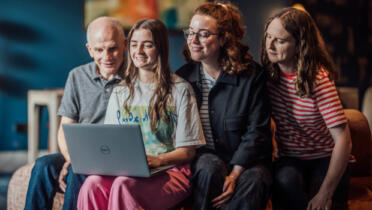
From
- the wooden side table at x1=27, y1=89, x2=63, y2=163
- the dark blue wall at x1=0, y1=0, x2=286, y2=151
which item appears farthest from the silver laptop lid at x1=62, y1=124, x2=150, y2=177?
the dark blue wall at x1=0, y1=0, x2=286, y2=151

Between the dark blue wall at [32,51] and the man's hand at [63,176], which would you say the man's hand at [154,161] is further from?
the dark blue wall at [32,51]

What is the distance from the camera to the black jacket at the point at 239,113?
1.72m

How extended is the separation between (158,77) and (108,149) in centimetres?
42

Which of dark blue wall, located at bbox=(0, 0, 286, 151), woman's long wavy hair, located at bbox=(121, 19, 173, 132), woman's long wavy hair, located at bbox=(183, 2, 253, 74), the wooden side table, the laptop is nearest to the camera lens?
the laptop

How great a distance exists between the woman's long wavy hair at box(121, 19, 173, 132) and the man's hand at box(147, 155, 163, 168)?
0.46 feet

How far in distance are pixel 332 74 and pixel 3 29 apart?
3.12 meters

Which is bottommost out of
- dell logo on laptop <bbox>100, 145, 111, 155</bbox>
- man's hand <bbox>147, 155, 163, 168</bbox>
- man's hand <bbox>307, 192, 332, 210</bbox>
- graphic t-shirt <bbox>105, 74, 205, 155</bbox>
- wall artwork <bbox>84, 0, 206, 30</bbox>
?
man's hand <bbox>307, 192, 332, 210</bbox>

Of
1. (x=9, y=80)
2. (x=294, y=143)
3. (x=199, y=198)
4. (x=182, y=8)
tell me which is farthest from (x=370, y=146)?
(x=9, y=80)

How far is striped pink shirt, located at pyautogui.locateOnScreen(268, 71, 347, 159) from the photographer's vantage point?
1663mm

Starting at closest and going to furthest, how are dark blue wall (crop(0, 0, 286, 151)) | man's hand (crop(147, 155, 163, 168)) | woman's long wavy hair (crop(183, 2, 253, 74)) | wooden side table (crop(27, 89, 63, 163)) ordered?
man's hand (crop(147, 155, 163, 168)), woman's long wavy hair (crop(183, 2, 253, 74)), wooden side table (crop(27, 89, 63, 163)), dark blue wall (crop(0, 0, 286, 151))

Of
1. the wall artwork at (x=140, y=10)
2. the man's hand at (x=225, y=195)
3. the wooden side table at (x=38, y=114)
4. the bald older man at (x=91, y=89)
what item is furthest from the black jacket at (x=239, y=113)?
the wall artwork at (x=140, y=10)

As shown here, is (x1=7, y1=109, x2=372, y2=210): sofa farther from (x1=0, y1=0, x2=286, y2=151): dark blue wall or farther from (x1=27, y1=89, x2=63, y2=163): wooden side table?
(x1=0, y1=0, x2=286, y2=151): dark blue wall

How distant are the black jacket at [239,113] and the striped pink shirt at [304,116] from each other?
0.07 m

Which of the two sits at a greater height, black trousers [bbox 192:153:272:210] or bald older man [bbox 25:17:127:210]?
bald older man [bbox 25:17:127:210]
